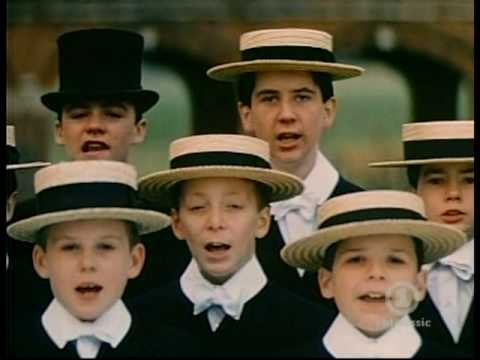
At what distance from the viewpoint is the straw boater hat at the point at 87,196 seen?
267 inches

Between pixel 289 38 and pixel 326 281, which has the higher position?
pixel 289 38

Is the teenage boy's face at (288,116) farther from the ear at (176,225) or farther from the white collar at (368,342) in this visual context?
the white collar at (368,342)

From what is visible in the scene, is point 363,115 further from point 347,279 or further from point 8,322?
point 8,322

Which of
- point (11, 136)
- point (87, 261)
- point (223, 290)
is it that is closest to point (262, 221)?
point (223, 290)

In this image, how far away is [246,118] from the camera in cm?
709

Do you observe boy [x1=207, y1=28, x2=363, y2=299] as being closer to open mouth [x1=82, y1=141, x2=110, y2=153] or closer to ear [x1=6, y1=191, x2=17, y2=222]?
open mouth [x1=82, y1=141, x2=110, y2=153]

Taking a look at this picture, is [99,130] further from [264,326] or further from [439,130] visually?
[439,130]

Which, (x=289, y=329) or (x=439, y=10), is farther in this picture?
(x=439, y=10)

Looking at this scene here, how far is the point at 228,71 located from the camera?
7.14 m

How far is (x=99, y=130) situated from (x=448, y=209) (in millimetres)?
1635

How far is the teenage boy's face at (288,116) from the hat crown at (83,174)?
630 millimetres

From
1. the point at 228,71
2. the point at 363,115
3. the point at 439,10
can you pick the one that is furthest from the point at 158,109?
the point at 439,10

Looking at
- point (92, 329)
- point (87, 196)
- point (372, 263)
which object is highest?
point (87, 196)

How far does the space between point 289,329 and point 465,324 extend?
82 centimetres
